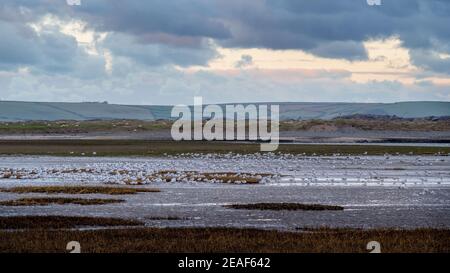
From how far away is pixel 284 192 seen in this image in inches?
1503

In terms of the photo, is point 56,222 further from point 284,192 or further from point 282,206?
point 284,192

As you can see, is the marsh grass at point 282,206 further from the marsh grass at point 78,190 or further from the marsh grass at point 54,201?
the marsh grass at point 78,190

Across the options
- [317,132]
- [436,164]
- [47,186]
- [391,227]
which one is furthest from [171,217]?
[317,132]

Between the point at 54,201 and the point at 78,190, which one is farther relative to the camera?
the point at 78,190

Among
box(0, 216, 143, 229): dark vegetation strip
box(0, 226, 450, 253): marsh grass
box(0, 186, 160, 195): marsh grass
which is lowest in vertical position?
box(0, 186, 160, 195): marsh grass

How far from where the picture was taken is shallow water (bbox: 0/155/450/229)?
27.8 meters

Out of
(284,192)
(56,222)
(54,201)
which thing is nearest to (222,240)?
(56,222)

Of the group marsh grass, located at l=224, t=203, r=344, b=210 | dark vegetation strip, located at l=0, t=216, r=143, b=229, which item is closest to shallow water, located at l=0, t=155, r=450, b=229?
marsh grass, located at l=224, t=203, r=344, b=210

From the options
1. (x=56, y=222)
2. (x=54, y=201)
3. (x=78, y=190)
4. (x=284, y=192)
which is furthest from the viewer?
(x=78, y=190)

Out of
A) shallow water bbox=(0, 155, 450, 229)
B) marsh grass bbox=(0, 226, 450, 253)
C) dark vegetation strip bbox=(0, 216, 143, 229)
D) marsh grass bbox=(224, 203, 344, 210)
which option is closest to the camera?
marsh grass bbox=(0, 226, 450, 253)

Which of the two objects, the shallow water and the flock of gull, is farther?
the flock of gull

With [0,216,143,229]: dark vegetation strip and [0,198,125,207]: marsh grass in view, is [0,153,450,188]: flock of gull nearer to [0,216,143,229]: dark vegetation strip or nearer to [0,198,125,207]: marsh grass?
[0,198,125,207]: marsh grass
